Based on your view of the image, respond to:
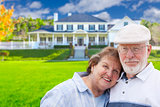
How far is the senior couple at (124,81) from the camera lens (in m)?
2.07

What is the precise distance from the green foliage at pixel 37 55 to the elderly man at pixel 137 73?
22.7 meters

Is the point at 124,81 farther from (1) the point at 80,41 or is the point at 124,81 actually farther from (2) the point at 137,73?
(1) the point at 80,41

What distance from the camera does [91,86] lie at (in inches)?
101

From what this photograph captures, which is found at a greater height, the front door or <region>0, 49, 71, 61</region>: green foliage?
the front door


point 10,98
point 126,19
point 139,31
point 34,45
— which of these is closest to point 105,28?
point 126,19

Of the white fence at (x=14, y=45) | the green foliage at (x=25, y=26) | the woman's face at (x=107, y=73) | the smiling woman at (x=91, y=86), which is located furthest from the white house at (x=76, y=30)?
the woman's face at (x=107, y=73)

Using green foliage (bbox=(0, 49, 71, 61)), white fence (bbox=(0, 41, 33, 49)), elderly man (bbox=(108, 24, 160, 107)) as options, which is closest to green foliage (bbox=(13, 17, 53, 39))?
white fence (bbox=(0, 41, 33, 49))

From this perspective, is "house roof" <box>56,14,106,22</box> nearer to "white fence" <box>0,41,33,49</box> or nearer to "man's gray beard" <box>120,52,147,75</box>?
"white fence" <box>0,41,33,49</box>

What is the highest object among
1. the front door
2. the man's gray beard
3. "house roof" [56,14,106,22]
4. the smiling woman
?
"house roof" [56,14,106,22]

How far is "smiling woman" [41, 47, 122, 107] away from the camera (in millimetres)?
2201

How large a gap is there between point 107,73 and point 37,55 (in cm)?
2547

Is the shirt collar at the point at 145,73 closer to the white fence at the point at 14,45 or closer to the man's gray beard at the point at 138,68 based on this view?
the man's gray beard at the point at 138,68

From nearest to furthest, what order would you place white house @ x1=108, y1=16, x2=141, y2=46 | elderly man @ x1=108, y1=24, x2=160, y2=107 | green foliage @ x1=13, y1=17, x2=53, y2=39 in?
1. elderly man @ x1=108, y1=24, x2=160, y2=107
2. white house @ x1=108, y1=16, x2=141, y2=46
3. green foliage @ x1=13, y1=17, x2=53, y2=39

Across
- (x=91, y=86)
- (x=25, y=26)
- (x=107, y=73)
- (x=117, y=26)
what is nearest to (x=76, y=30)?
(x=117, y=26)
